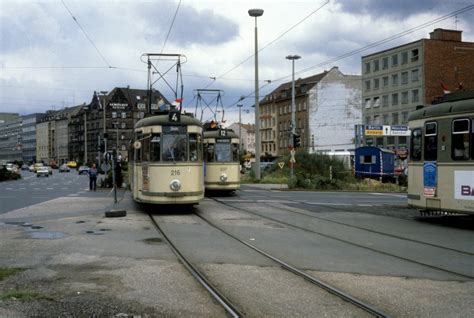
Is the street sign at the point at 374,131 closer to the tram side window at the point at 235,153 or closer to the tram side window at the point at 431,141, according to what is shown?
the tram side window at the point at 235,153

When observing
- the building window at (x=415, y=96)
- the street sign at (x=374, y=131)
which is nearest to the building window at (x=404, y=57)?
the building window at (x=415, y=96)

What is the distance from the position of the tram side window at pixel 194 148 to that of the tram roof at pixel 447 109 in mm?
6806

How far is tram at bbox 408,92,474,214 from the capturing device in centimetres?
1452

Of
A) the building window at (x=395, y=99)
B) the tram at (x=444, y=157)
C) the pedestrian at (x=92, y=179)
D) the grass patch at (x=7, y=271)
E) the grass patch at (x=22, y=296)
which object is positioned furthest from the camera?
the building window at (x=395, y=99)

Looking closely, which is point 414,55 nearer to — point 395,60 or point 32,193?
point 395,60

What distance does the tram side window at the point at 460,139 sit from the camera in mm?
14594

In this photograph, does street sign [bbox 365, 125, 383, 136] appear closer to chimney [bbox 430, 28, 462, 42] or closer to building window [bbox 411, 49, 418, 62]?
building window [bbox 411, 49, 418, 62]

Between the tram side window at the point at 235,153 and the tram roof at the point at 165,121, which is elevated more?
A: the tram roof at the point at 165,121

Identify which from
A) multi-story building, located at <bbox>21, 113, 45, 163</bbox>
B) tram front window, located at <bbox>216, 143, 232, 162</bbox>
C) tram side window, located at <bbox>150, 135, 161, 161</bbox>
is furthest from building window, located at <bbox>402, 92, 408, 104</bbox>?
multi-story building, located at <bbox>21, 113, 45, 163</bbox>

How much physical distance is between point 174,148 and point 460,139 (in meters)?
8.47

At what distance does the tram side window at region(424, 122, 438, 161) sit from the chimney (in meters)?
69.0

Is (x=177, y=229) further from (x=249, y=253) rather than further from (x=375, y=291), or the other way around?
(x=375, y=291)

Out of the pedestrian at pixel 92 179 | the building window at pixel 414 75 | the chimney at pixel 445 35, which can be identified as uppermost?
the chimney at pixel 445 35

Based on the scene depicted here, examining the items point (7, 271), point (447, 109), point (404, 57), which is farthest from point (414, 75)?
point (7, 271)
